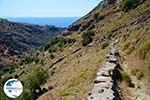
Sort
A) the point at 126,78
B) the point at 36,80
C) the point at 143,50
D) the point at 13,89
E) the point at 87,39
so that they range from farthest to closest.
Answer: the point at 87,39 < the point at 36,80 < the point at 143,50 < the point at 126,78 < the point at 13,89

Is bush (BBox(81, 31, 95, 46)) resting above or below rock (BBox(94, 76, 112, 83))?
above

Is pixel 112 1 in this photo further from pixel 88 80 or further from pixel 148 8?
pixel 88 80

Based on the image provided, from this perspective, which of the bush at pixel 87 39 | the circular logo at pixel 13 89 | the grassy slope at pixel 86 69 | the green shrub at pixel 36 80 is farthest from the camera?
the bush at pixel 87 39

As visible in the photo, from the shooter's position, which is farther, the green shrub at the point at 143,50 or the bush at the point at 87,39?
the bush at the point at 87,39

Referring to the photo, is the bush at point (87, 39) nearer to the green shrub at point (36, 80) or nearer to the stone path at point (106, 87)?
the green shrub at point (36, 80)

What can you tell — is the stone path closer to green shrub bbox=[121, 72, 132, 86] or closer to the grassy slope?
green shrub bbox=[121, 72, 132, 86]

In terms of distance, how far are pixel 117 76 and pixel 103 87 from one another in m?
6.91

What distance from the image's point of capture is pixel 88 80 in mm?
33688

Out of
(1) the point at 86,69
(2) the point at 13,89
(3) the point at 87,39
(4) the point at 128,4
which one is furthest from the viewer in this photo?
(4) the point at 128,4

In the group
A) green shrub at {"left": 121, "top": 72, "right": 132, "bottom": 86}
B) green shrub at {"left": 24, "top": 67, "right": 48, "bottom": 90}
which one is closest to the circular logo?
green shrub at {"left": 121, "top": 72, "right": 132, "bottom": 86}

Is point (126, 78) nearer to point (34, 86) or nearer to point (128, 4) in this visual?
point (34, 86)

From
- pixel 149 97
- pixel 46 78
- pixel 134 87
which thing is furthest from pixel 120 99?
pixel 46 78

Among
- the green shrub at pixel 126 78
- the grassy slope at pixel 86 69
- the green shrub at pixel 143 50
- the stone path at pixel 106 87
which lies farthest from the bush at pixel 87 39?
the green shrub at pixel 126 78

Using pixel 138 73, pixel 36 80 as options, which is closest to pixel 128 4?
pixel 36 80
